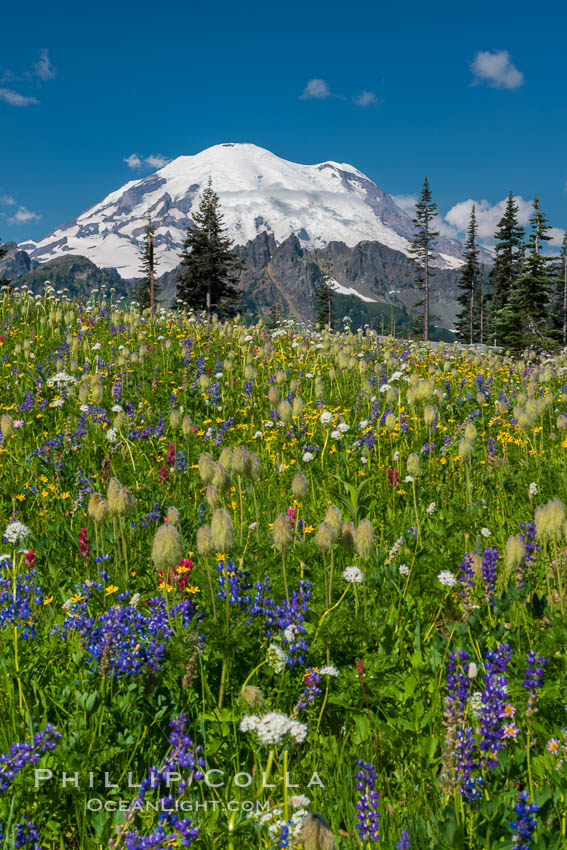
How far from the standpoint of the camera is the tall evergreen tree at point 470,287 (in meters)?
71.2

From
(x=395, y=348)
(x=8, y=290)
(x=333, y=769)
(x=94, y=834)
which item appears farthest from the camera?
(x=8, y=290)

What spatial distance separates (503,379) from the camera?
976cm

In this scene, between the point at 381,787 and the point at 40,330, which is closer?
the point at 381,787

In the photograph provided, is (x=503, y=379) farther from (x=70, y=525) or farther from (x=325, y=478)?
(x=70, y=525)

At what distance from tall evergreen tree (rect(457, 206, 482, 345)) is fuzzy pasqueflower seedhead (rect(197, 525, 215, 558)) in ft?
221

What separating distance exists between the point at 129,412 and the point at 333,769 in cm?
500

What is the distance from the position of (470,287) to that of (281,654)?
80775 mm

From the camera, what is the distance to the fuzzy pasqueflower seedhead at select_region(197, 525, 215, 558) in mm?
2693

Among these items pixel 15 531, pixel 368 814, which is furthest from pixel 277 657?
pixel 15 531

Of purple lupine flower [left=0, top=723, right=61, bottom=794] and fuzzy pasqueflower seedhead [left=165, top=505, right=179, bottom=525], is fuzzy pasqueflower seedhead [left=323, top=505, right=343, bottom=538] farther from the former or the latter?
purple lupine flower [left=0, top=723, right=61, bottom=794]

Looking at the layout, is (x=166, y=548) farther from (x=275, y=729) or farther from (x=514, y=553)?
(x=514, y=553)

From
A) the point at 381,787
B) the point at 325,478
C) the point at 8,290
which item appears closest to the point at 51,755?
the point at 381,787

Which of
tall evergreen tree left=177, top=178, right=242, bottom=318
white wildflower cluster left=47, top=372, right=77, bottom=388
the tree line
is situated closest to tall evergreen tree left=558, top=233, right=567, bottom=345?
the tree line

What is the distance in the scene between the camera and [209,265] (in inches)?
1865
